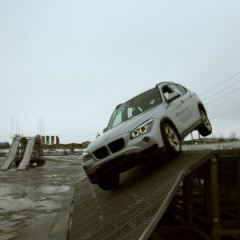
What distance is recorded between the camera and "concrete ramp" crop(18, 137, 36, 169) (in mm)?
25514

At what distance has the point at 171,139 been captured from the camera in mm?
6266

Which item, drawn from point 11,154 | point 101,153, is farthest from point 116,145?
point 11,154

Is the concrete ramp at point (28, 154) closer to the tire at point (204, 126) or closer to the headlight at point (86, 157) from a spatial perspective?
the tire at point (204, 126)

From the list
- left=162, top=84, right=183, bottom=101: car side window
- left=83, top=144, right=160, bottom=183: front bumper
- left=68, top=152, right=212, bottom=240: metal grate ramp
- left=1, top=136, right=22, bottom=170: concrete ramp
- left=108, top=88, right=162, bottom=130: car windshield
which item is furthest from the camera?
left=1, top=136, right=22, bottom=170: concrete ramp

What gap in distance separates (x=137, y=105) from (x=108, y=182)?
6.46 feet

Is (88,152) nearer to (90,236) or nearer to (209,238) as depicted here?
(90,236)

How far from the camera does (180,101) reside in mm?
7445

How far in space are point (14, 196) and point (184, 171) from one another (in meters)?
7.94

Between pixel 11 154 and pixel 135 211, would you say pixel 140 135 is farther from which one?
pixel 11 154

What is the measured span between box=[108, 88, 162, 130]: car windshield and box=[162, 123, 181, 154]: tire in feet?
2.82

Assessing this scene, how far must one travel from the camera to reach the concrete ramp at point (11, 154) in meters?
25.3

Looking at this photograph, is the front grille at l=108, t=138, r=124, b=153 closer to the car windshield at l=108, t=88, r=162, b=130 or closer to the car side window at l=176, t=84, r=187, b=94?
the car windshield at l=108, t=88, r=162, b=130

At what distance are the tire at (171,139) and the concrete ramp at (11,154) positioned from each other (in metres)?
20.8

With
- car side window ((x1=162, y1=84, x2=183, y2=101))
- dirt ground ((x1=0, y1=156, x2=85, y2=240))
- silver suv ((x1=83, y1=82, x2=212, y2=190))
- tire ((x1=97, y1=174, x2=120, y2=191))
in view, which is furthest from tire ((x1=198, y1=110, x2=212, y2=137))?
dirt ground ((x1=0, y1=156, x2=85, y2=240))
